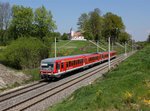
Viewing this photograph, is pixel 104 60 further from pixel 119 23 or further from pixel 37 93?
pixel 119 23

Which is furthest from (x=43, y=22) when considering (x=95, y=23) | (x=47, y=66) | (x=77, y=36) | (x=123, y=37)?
(x=77, y=36)

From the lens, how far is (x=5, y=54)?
4128 centimetres

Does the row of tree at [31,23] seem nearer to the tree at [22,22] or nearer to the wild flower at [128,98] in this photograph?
the tree at [22,22]

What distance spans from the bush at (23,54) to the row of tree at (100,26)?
7878 cm

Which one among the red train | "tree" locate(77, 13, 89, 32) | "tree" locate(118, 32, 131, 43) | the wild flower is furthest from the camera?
"tree" locate(118, 32, 131, 43)

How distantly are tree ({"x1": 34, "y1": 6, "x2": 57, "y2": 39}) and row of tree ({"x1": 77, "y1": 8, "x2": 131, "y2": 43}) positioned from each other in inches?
1704

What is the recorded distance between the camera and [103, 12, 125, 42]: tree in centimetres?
13612

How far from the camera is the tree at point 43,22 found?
79750mm

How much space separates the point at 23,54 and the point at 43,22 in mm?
39405

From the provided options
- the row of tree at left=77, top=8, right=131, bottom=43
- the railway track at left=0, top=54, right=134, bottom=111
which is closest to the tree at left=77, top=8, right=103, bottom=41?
the row of tree at left=77, top=8, right=131, bottom=43

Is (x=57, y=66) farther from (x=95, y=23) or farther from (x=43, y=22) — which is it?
(x=95, y=23)

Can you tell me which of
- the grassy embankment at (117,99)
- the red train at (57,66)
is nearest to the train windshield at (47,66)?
the red train at (57,66)

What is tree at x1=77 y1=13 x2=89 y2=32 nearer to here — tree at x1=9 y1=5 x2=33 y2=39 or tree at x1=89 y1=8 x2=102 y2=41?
tree at x1=89 y1=8 x2=102 y2=41

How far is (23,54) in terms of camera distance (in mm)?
41781
